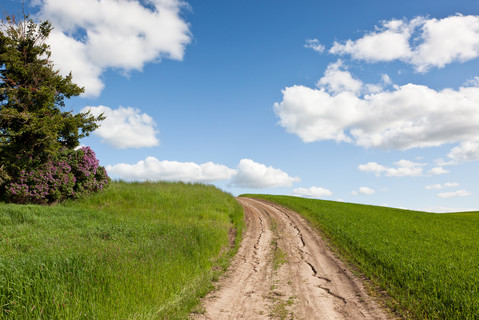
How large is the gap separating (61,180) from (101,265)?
57.2ft

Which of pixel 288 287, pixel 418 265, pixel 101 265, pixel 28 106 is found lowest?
pixel 288 287

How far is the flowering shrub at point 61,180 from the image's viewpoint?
2050cm

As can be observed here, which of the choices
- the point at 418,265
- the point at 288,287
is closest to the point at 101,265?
the point at 288,287

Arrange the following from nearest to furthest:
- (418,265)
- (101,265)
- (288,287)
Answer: (101,265) → (288,287) → (418,265)

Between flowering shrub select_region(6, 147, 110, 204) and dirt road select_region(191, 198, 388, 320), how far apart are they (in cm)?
1643

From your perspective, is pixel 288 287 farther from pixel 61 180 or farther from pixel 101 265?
pixel 61 180

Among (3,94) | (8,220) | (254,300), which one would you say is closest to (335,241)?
(254,300)

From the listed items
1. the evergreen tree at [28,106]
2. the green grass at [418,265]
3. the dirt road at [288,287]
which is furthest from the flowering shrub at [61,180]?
the green grass at [418,265]

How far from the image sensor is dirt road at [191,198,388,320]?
7.36m

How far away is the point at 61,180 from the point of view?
21.7 meters

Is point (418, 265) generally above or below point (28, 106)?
below

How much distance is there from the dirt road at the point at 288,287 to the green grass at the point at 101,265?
0.79 metres

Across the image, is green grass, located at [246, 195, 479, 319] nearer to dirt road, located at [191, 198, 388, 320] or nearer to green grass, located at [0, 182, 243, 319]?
dirt road, located at [191, 198, 388, 320]

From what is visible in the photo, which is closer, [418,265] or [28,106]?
[418,265]
